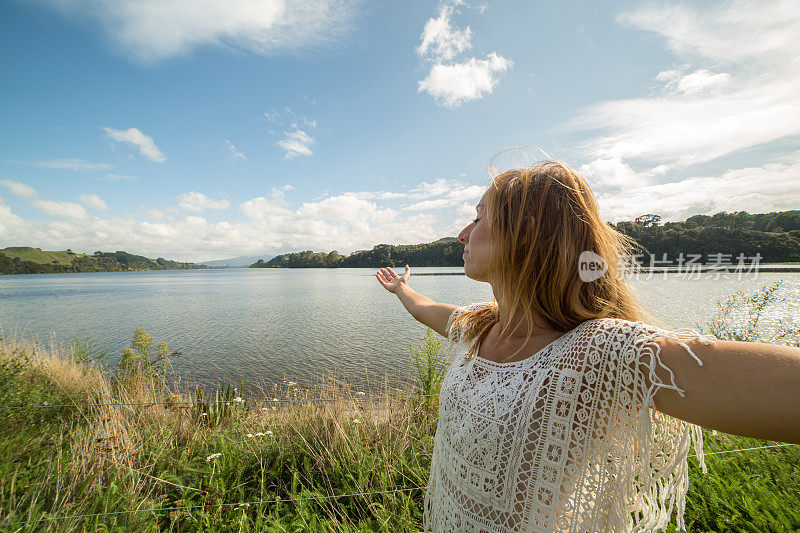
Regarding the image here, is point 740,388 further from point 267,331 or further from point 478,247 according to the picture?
point 267,331

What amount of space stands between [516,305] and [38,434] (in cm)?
564

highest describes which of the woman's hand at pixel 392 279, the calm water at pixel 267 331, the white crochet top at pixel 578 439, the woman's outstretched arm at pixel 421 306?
the woman's hand at pixel 392 279

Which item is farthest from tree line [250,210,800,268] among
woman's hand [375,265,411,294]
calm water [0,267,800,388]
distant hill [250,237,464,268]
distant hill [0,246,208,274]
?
distant hill [0,246,208,274]

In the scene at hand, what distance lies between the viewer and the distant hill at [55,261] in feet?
330

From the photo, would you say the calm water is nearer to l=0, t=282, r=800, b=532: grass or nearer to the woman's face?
l=0, t=282, r=800, b=532: grass

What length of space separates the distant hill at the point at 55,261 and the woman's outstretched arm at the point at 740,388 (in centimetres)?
14579

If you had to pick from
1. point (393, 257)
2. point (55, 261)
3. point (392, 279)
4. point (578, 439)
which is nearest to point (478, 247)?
point (578, 439)

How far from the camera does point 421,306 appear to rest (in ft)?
7.19

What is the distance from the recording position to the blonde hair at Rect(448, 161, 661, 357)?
108cm

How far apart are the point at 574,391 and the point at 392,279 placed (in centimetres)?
181

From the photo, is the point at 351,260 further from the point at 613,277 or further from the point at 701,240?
the point at 613,277

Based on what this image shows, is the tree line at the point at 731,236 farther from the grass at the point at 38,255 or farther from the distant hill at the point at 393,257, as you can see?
the grass at the point at 38,255

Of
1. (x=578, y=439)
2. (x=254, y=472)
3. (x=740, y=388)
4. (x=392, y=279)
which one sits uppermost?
(x=392, y=279)

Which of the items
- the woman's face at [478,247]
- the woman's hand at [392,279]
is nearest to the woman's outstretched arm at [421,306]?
the woman's hand at [392,279]
